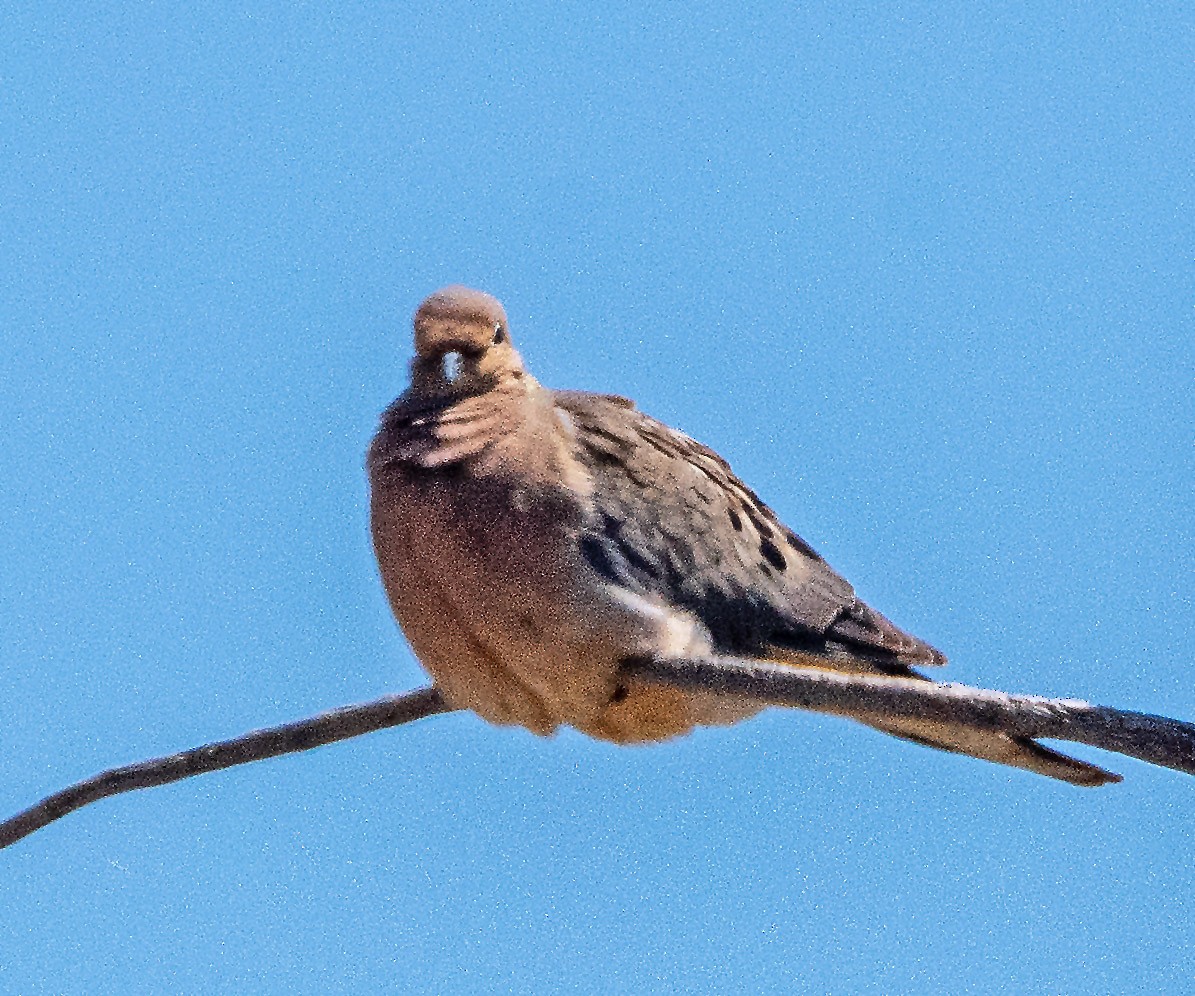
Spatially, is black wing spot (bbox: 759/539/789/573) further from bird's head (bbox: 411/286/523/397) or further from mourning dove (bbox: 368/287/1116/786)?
bird's head (bbox: 411/286/523/397)

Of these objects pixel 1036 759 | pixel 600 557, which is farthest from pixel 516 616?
pixel 1036 759

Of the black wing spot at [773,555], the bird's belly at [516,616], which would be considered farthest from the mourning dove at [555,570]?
the black wing spot at [773,555]

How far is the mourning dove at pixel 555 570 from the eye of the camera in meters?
4.38

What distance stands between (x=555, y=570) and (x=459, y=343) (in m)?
0.65

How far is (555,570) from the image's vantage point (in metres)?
4.41

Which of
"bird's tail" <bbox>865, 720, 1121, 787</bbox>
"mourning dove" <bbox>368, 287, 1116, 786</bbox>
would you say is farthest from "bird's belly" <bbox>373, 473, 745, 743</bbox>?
"bird's tail" <bbox>865, 720, 1121, 787</bbox>

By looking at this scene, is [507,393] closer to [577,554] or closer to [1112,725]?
[577,554]

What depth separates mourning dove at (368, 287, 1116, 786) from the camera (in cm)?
438

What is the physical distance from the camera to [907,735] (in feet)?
15.0

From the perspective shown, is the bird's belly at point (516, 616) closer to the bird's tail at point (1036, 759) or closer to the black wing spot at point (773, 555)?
the black wing spot at point (773, 555)

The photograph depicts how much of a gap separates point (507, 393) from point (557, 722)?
892mm

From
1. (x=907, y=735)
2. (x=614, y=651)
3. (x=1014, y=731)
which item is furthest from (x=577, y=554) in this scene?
(x=1014, y=731)

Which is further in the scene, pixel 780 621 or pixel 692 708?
pixel 780 621

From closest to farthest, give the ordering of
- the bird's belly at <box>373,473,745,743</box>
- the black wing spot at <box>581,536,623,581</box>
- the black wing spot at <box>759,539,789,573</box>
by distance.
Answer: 1. the bird's belly at <box>373,473,745,743</box>
2. the black wing spot at <box>581,536,623,581</box>
3. the black wing spot at <box>759,539,789,573</box>
